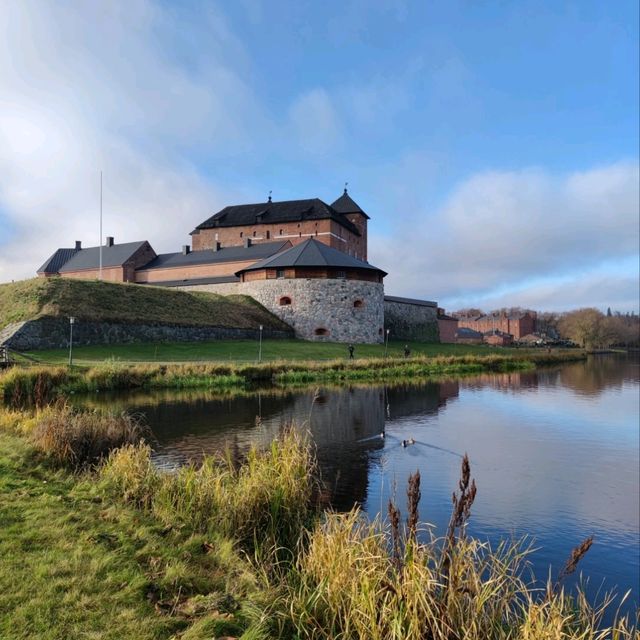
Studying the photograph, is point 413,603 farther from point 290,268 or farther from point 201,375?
point 290,268

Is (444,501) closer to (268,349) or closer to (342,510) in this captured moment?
(342,510)

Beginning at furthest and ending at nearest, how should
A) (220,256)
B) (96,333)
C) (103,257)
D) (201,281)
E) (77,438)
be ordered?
(103,257) → (220,256) → (201,281) → (96,333) → (77,438)

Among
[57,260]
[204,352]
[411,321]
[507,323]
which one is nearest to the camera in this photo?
[204,352]

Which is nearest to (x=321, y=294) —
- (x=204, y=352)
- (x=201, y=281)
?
(x=201, y=281)

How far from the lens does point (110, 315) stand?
26.1 metres

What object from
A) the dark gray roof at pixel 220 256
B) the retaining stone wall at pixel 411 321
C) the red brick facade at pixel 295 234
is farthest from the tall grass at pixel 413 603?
the red brick facade at pixel 295 234

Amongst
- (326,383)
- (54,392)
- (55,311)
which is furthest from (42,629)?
(55,311)

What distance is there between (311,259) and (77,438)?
3024 centimetres

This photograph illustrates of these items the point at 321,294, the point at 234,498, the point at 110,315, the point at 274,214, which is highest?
the point at 274,214

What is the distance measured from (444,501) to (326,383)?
1321cm

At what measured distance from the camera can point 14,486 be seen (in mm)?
5184

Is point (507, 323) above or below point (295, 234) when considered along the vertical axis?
below

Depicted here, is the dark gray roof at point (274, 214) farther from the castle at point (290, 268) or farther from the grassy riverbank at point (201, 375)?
the grassy riverbank at point (201, 375)

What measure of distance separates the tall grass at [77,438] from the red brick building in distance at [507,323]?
8439cm
